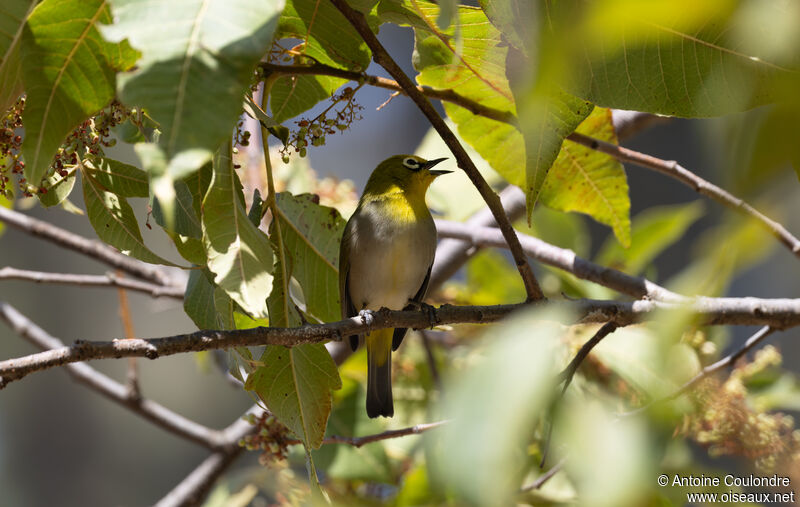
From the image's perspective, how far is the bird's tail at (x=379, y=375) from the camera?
2359 mm

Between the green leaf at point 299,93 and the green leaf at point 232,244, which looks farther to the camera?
the green leaf at point 299,93

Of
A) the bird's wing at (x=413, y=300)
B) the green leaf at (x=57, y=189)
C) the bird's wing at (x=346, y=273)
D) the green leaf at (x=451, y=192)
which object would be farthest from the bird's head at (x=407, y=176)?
the green leaf at (x=57, y=189)

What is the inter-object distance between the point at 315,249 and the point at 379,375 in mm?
925

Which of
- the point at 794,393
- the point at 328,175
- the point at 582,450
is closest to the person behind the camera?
the point at 582,450

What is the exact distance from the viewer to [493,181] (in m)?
2.62

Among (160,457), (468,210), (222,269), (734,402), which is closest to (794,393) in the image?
(734,402)

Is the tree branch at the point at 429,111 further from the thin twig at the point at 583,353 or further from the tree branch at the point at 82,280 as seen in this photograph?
the tree branch at the point at 82,280

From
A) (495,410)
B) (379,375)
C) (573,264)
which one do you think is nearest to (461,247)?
(379,375)

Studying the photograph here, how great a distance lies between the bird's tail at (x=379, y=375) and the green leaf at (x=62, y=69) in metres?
1.55

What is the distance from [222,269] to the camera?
38.4 inches

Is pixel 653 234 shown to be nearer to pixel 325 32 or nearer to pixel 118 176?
pixel 325 32

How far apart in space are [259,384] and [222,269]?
13.5 inches

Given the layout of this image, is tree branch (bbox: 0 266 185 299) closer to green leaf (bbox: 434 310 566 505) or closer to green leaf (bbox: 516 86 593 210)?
green leaf (bbox: 516 86 593 210)

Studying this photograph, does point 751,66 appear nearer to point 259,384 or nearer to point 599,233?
point 259,384
